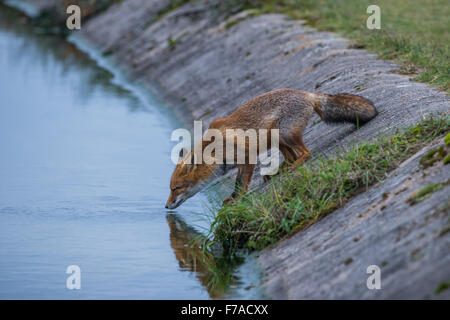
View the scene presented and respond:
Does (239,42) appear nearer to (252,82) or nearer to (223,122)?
(252,82)

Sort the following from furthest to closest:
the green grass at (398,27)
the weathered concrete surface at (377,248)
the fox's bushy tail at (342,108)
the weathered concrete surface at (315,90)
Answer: the green grass at (398,27), the fox's bushy tail at (342,108), the weathered concrete surface at (315,90), the weathered concrete surface at (377,248)

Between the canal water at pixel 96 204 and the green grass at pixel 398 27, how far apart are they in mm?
4211

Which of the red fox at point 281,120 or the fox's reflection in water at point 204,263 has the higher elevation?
the red fox at point 281,120

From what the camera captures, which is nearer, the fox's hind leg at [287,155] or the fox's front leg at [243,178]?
the fox's front leg at [243,178]

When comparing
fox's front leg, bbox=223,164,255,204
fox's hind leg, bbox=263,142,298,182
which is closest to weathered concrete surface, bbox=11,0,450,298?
fox's hind leg, bbox=263,142,298,182

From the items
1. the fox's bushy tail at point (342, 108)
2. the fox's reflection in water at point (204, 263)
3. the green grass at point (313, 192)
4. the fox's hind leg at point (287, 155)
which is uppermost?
the fox's bushy tail at point (342, 108)

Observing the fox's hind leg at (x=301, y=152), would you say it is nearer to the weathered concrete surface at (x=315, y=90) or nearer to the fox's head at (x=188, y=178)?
the weathered concrete surface at (x=315, y=90)

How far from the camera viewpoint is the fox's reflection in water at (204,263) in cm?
735

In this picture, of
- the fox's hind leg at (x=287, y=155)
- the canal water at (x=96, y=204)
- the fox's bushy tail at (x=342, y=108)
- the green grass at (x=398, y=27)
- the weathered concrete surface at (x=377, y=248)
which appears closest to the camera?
the weathered concrete surface at (x=377, y=248)

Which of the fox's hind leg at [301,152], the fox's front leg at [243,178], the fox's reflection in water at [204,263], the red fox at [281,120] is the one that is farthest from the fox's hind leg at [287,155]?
the fox's reflection in water at [204,263]

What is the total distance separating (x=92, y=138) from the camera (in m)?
15.7
